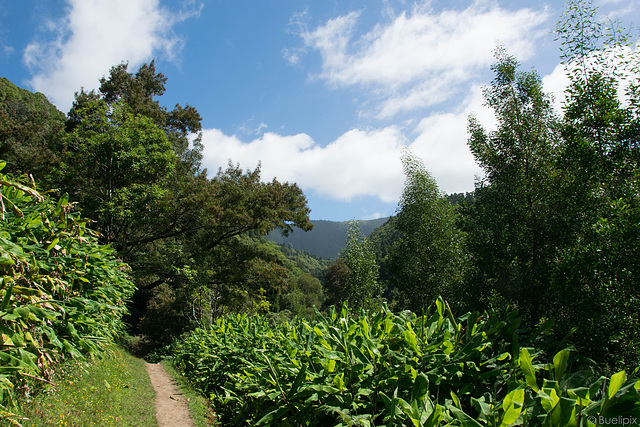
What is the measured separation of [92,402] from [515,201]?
9.60 m

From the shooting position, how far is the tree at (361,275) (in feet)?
A: 59.7

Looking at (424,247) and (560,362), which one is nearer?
(560,362)

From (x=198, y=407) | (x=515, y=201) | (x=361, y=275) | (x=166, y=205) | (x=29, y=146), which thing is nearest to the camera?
(x=198, y=407)

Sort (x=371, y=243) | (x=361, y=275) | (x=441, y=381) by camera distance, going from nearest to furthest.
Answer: (x=441, y=381), (x=361, y=275), (x=371, y=243)

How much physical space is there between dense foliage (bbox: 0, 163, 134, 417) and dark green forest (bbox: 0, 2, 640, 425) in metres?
0.02

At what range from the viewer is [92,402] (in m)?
4.52

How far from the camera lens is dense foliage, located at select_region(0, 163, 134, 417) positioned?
7.26 ft

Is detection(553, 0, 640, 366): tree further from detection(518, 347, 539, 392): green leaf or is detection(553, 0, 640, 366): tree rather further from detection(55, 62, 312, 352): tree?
detection(55, 62, 312, 352): tree

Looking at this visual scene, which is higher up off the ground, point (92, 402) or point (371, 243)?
point (371, 243)

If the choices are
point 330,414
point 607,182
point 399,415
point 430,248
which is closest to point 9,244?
point 330,414

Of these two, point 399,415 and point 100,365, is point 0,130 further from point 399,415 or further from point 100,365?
point 399,415

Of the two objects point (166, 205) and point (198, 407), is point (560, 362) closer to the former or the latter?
point (198, 407)

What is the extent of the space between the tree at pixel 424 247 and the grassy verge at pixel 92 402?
11.9 meters

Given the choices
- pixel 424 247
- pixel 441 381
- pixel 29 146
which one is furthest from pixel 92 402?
pixel 29 146
